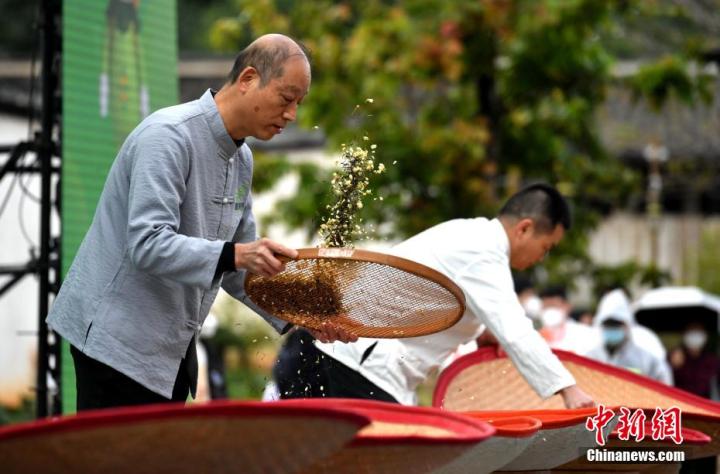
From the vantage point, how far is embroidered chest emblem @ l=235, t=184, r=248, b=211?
4035 mm

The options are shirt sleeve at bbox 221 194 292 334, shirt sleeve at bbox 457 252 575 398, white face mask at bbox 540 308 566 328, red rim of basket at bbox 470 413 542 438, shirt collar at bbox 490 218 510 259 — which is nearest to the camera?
red rim of basket at bbox 470 413 542 438

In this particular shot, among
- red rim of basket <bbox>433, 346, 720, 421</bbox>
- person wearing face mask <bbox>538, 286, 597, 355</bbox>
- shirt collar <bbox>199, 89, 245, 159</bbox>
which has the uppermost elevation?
shirt collar <bbox>199, 89, 245, 159</bbox>

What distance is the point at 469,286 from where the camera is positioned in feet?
15.9

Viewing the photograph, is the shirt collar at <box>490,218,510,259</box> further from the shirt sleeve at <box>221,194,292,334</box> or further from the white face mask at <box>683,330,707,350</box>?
the white face mask at <box>683,330,707,350</box>

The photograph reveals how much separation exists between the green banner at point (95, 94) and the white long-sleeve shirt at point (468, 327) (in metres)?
1.92

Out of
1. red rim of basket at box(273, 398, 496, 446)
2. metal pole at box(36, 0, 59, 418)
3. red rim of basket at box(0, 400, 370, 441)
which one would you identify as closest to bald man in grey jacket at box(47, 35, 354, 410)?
red rim of basket at box(273, 398, 496, 446)

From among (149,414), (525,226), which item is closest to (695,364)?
(525,226)

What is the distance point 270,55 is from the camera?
3.80 m

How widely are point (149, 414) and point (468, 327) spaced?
2.53 metres

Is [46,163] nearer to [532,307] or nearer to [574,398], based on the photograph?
[574,398]

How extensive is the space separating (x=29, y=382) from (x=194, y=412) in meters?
11.2

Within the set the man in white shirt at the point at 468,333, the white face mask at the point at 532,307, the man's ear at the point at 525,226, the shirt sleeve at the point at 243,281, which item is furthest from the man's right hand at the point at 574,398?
the white face mask at the point at 532,307

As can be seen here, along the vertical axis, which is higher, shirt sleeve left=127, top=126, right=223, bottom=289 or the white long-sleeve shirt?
shirt sleeve left=127, top=126, right=223, bottom=289
